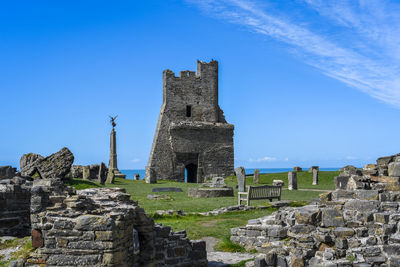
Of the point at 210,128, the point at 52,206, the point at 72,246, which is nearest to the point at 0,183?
the point at 52,206

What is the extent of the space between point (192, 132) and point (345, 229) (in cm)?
3085

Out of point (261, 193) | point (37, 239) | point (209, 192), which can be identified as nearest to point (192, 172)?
point (209, 192)

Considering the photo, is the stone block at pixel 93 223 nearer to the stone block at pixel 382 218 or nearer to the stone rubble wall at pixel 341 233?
the stone rubble wall at pixel 341 233

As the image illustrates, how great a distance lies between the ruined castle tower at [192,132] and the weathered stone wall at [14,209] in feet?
89.5

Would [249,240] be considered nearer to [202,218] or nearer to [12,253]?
[202,218]

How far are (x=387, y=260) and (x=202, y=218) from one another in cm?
659

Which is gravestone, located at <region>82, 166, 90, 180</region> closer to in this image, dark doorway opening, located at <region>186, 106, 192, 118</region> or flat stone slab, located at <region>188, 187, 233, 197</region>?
flat stone slab, located at <region>188, 187, 233, 197</region>

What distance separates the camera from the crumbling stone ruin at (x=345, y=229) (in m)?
8.28

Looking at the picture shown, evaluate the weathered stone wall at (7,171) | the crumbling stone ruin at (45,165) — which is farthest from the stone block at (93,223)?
the crumbling stone ruin at (45,165)

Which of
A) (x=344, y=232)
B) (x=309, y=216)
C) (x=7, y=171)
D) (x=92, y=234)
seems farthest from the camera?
(x=7, y=171)

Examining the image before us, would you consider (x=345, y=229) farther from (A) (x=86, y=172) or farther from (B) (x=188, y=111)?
(B) (x=188, y=111)

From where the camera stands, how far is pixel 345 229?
8719mm

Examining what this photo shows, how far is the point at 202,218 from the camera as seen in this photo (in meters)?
13.7

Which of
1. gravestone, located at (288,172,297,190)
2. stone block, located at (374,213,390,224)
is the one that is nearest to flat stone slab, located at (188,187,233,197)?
gravestone, located at (288,172,297,190)
